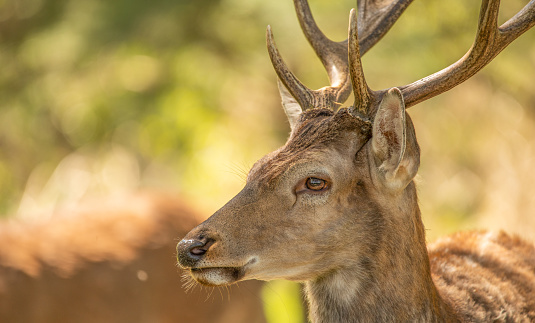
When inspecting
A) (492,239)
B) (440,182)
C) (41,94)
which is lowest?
(492,239)

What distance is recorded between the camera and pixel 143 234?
20.3ft

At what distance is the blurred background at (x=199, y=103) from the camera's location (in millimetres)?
10852

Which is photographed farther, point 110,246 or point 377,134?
point 110,246

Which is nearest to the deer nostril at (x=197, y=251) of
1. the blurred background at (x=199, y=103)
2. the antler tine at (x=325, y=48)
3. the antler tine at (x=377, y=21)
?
the antler tine at (x=325, y=48)

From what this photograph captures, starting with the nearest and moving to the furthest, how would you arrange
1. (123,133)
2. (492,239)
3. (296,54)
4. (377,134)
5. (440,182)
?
(377,134)
(492,239)
(296,54)
(440,182)
(123,133)

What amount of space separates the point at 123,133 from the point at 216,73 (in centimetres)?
216

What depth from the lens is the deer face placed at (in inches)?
134

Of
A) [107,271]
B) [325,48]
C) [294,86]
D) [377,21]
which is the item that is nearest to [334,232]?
[294,86]

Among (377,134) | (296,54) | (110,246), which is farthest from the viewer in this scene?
(296,54)

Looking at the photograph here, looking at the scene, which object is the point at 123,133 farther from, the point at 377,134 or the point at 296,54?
the point at 377,134

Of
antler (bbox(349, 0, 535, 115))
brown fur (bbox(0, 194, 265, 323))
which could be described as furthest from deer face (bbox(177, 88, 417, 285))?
brown fur (bbox(0, 194, 265, 323))

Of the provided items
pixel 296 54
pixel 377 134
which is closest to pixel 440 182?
pixel 296 54

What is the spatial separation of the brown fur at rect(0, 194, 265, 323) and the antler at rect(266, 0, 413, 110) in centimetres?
220

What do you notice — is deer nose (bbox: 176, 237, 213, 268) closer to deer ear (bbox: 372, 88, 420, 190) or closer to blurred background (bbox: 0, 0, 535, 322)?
deer ear (bbox: 372, 88, 420, 190)
